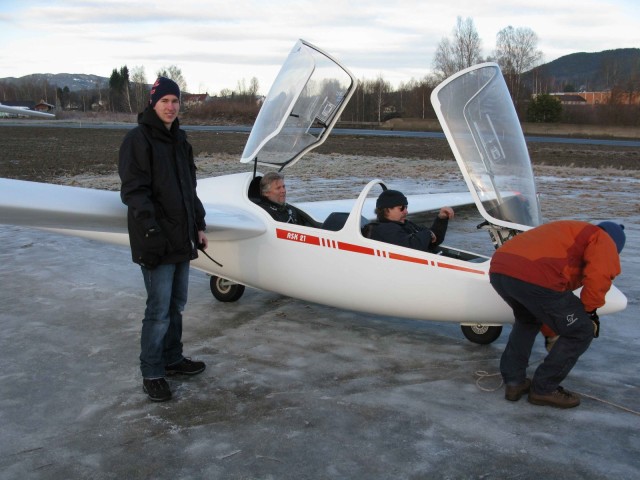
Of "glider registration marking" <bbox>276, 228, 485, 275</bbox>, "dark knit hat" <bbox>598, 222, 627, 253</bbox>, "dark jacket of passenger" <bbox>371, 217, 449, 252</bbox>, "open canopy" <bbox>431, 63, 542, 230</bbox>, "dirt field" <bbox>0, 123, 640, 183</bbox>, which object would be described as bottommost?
"dirt field" <bbox>0, 123, 640, 183</bbox>

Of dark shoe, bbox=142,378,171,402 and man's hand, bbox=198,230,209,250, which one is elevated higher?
man's hand, bbox=198,230,209,250

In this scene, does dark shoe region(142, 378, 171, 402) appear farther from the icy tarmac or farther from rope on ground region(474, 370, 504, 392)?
rope on ground region(474, 370, 504, 392)

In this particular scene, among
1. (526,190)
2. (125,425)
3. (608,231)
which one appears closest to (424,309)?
(526,190)

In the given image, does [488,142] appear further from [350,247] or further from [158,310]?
[158,310]

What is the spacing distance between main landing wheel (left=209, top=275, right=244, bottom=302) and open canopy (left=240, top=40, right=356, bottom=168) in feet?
4.12

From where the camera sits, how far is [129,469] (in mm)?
3664

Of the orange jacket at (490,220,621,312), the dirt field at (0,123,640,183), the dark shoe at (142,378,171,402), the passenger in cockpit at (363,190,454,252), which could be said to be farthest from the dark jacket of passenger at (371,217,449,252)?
the dirt field at (0,123,640,183)

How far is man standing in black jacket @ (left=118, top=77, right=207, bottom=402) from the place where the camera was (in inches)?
171

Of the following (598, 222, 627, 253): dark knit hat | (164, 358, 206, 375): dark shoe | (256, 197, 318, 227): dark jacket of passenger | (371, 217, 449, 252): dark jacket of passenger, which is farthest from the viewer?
(256, 197, 318, 227): dark jacket of passenger

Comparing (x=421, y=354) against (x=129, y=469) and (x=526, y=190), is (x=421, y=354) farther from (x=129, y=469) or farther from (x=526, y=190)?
(x=129, y=469)

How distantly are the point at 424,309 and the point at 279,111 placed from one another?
249 cm

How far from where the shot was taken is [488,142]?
502 cm

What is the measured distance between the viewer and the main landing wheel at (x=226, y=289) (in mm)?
6938

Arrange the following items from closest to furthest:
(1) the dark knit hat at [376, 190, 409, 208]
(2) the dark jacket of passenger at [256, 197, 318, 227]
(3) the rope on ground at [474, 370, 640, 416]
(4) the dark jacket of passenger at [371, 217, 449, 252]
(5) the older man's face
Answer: (3) the rope on ground at [474, 370, 640, 416] < (4) the dark jacket of passenger at [371, 217, 449, 252] < (1) the dark knit hat at [376, 190, 409, 208] < (2) the dark jacket of passenger at [256, 197, 318, 227] < (5) the older man's face
